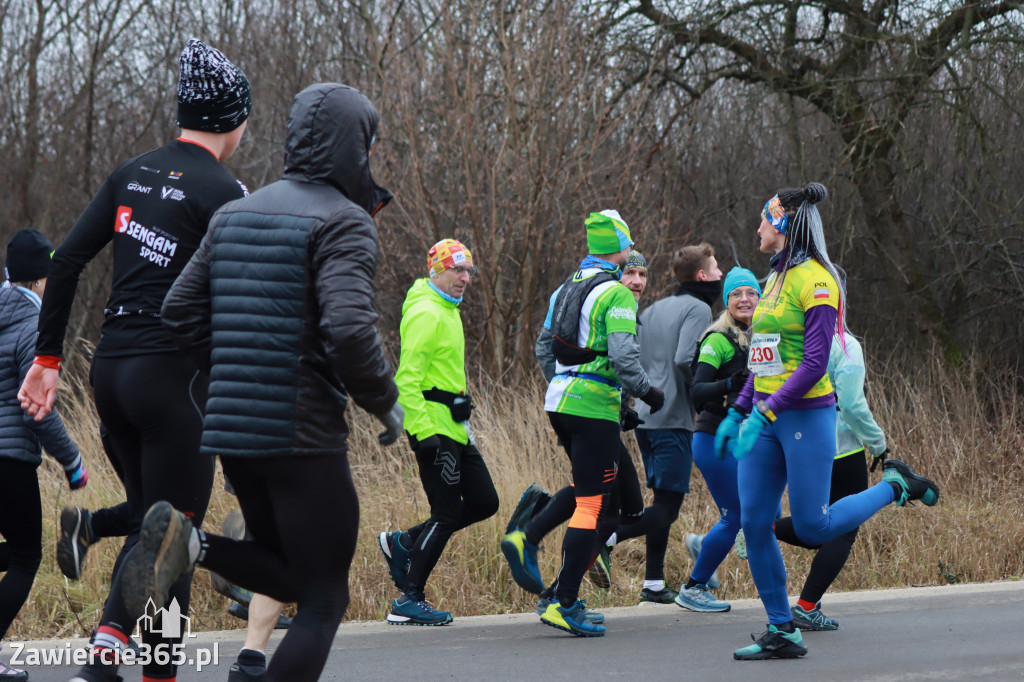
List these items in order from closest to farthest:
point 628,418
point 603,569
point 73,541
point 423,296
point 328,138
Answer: point 328,138, point 73,541, point 423,296, point 628,418, point 603,569

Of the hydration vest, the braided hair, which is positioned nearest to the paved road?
the hydration vest

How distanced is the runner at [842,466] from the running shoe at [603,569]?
1184mm

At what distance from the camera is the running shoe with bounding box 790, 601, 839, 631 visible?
589 centimetres

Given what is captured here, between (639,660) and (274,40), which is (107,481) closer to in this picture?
(639,660)

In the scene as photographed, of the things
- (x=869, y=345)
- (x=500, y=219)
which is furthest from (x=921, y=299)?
(x=500, y=219)

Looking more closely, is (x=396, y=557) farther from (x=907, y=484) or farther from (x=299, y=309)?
(x=299, y=309)

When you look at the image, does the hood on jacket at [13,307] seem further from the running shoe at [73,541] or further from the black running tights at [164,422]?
the black running tights at [164,422]

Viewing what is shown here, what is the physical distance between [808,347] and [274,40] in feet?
45.8

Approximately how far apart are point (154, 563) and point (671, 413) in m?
4.28

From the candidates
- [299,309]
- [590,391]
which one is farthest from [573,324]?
[299,309]

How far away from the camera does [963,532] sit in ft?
26.0

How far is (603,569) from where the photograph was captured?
22.5 feet

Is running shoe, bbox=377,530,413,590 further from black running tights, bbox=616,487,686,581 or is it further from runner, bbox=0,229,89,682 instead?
runner, bbox=0,229,89,682

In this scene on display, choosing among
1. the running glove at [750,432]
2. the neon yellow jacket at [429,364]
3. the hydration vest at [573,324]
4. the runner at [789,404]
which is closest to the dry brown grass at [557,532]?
the neon yellow jacket at [429,364]
